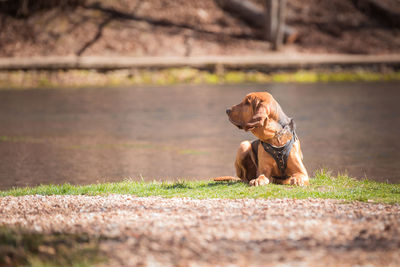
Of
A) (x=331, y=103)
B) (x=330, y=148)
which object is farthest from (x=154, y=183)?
(x=331, y=103)

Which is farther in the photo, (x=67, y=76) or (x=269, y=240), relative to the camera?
(x=67, y=76)

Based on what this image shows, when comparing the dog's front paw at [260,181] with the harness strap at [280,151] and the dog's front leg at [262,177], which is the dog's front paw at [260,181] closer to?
the dog's front leg at [262,177]

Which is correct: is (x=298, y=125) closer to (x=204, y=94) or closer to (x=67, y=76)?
(x=204, y=94)

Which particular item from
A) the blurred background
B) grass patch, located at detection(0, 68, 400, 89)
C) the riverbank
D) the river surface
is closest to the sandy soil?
the blurred background

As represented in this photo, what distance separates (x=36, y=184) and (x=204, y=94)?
10897 mm

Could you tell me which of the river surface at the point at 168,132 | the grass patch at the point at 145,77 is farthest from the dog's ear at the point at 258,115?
the grass patch at the point at 145,77

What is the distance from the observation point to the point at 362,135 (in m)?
12.2

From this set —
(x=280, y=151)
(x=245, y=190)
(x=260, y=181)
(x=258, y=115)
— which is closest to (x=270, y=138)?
(x=280, y=151)

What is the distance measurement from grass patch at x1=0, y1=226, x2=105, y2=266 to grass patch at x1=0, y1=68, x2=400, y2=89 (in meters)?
17.0

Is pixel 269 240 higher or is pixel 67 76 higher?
pixel 269 240

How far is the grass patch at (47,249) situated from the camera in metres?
4.23

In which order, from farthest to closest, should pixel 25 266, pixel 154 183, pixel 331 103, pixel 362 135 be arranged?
pixel 331 103
pixel 362 135
pixel 154 183
pixel 25 266

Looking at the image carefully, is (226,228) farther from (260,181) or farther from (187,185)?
(187,185)

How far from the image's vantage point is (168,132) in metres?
12.8
